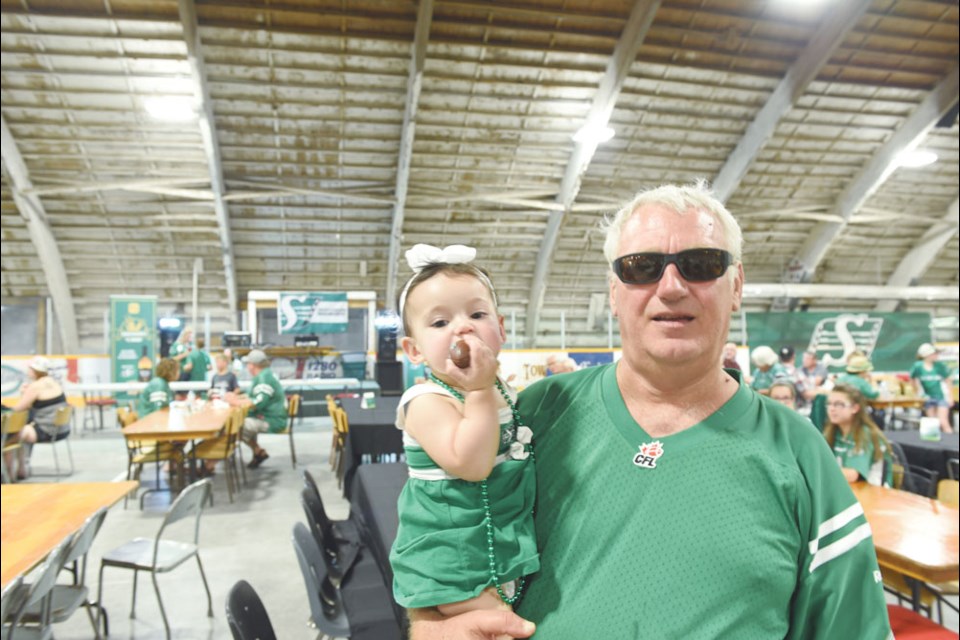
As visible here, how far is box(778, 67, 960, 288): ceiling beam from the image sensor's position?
1166 centimetres

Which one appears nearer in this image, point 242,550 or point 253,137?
point 242,550

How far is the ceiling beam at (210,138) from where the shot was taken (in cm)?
886

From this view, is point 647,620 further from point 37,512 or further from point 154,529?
point 154,529

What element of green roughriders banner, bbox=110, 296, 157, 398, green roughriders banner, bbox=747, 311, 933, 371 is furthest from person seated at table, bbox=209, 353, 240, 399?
green roughriders banner, bbox=747, 311, 933, 371

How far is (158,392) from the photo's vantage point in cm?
719

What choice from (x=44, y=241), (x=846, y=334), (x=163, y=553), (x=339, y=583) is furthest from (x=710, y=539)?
(x=44, y=241)

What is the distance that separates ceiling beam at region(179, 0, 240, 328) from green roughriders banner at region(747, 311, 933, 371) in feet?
36.8

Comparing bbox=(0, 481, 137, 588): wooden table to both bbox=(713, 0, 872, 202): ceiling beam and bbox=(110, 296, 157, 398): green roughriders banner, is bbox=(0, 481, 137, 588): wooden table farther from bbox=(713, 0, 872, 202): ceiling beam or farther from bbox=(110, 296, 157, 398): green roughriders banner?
bbox=(110, 296, 157, 398): green roughriders banner

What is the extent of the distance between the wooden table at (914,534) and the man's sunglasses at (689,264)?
1.64m

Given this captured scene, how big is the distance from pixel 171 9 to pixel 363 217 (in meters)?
5.54

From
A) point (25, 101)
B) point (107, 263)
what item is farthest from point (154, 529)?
point (107, 263)

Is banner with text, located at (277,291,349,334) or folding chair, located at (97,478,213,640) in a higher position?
banner with text, located at (277,291,349,334)

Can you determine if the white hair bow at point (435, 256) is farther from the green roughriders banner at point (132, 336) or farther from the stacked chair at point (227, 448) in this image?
the green roughriders banner at point (132, 336)

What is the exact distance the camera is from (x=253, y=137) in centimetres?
1152
